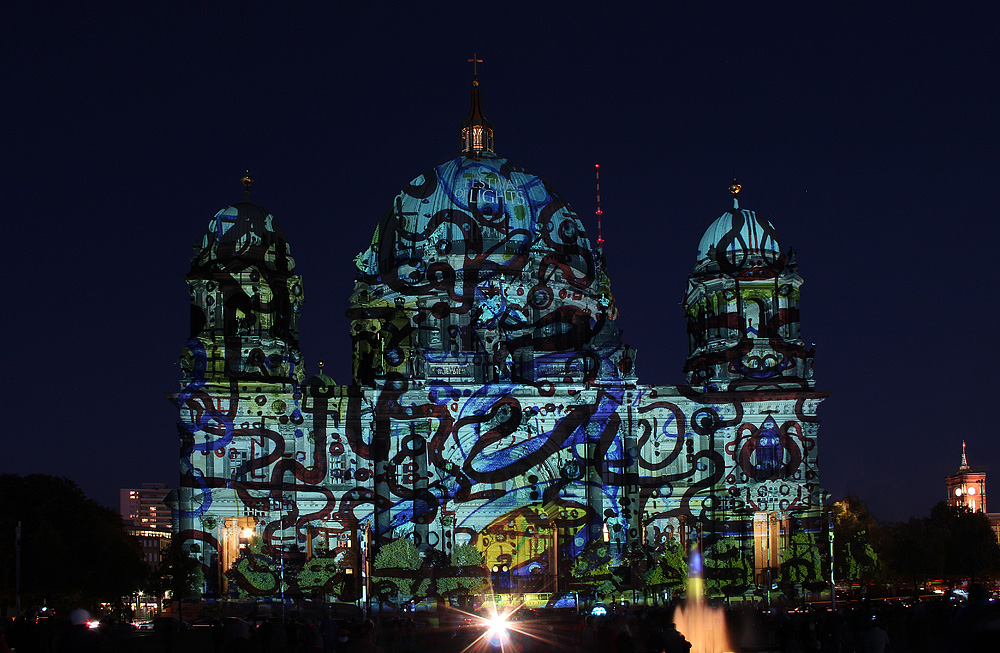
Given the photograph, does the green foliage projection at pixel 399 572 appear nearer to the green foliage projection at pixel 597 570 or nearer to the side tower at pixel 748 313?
the green foliage projection at pixel 597 570

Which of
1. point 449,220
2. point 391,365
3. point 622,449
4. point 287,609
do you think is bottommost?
point 287,609

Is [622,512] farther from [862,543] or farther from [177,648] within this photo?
[177,648]

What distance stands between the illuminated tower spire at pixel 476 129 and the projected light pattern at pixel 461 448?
18.1 meters

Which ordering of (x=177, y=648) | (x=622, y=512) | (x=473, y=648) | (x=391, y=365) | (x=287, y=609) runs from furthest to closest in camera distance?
1. (x=391, y=365)
2. (x=622, y=512)
3. (x=287, y=609)
4. (x=177, y=648)
5. (x=473, y=648)

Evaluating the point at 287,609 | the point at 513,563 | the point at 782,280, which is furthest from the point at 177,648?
the point at 782,280

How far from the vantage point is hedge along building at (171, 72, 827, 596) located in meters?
86.5

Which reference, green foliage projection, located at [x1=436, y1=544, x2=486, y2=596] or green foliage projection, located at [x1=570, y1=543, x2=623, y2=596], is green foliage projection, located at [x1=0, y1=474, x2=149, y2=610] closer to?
green foliage projection, located at [x1=436, y1=544, x2=486, y2=596]

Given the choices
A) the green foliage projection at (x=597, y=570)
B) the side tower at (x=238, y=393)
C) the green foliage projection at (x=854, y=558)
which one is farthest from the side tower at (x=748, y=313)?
the side tower at (x=238, y=393)

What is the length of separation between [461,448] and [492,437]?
2374 millimetres

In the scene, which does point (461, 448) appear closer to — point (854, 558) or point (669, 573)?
point (669, 573)

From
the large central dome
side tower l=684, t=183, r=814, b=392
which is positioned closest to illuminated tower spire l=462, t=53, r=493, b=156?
the large central dome

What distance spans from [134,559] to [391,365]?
24.5 meters

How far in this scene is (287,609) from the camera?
7762 cm

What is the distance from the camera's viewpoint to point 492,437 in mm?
91188
